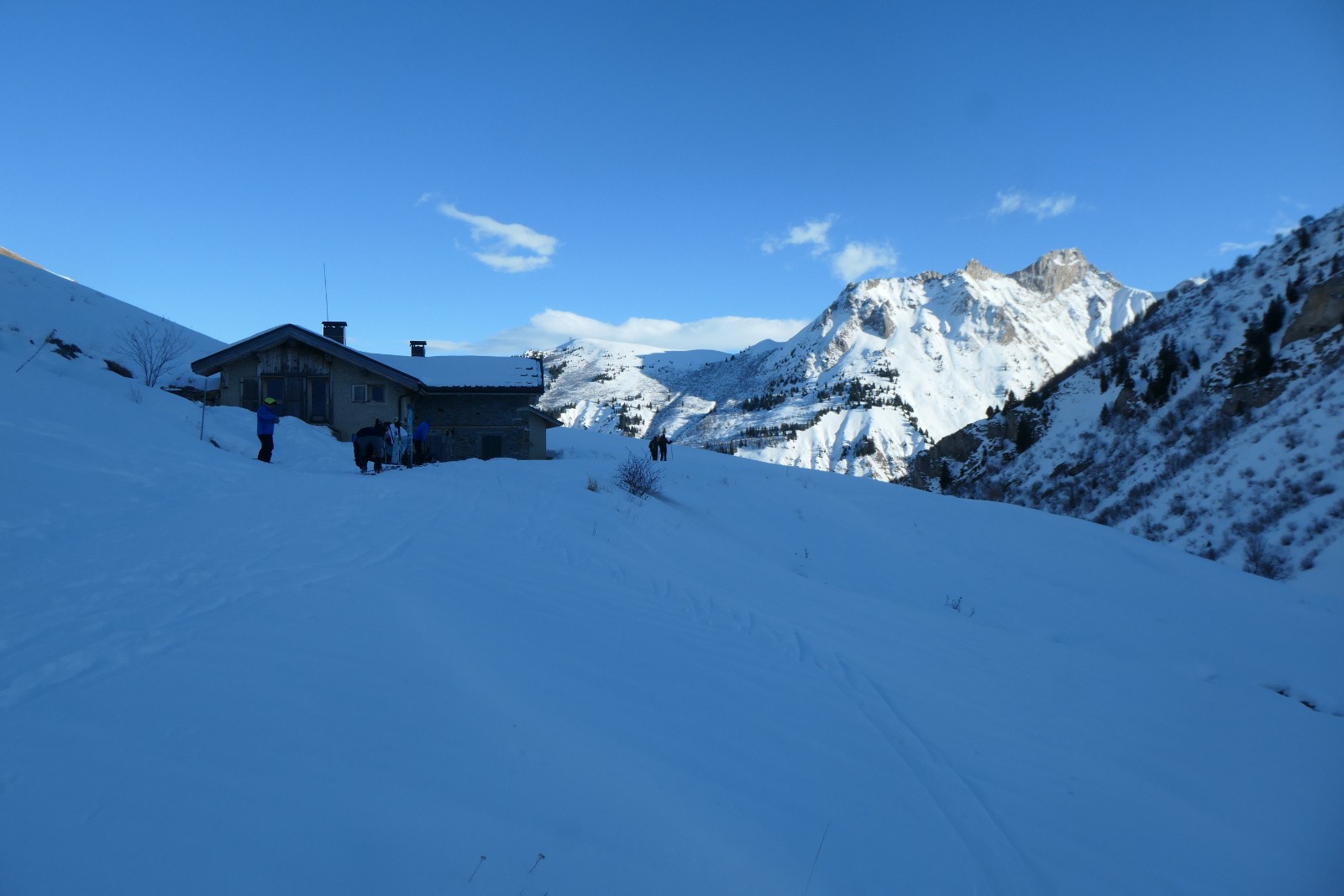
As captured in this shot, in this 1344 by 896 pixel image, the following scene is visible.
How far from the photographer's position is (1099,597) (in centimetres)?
1030

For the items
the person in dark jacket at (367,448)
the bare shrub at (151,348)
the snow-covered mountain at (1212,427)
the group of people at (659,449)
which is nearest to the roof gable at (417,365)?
the bare shrub at (151,348)

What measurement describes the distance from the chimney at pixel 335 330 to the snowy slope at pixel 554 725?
714 inches

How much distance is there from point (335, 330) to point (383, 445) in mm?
13031

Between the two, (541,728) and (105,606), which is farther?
(105,606)

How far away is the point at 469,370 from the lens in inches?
990

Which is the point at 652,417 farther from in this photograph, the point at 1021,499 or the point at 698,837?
the point at 698,837

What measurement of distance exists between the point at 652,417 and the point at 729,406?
982 inches

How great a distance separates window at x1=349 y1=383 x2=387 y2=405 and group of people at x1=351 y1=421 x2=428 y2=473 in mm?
4906

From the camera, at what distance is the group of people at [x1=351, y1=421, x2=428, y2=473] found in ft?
46.3

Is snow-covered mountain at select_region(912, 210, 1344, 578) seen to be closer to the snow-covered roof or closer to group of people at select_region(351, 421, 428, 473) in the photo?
group of people at select_region(351, 421, 428, 473)

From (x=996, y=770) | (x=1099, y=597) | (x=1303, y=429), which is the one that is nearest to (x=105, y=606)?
(x=996, y=770)

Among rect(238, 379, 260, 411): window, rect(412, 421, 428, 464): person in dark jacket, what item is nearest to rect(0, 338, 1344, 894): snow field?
rect(412, 421, 428, 464): person in dark jacket

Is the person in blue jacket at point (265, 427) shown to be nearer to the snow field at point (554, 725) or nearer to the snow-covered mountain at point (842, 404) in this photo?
the snow field at point (554, 725)

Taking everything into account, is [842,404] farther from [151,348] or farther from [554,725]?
[554,725]
